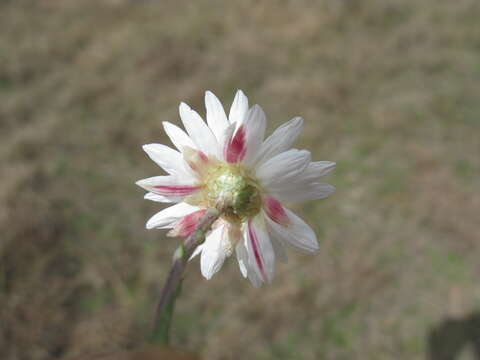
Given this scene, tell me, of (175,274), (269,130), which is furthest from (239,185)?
(269,130)

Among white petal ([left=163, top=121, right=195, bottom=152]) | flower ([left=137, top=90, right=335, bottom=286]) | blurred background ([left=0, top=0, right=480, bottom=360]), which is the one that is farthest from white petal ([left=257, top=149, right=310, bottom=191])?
blurred background ([left=0, top=0, right=480, bottom=360])

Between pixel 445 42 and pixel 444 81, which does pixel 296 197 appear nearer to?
pixel 444 81

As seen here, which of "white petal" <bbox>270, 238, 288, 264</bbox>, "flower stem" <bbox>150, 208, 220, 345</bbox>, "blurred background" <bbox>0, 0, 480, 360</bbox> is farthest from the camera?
"blurred background" <bbox>0, 0, 480, 360</bbox>

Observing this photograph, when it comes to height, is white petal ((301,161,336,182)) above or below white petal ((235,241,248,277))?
above

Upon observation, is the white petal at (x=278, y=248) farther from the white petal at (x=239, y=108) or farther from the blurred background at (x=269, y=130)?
the blurred background at (x=269, y=130)

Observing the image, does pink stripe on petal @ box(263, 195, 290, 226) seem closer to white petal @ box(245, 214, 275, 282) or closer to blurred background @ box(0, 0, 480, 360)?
white petal @ box(245, 214, 275, 282)

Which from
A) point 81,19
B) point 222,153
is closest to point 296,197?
point 222,153

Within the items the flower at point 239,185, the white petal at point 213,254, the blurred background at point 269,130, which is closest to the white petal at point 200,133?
the flower at point 239,185

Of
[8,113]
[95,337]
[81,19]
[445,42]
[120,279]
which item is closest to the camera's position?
[95,337]
